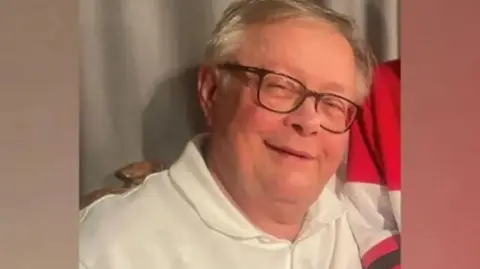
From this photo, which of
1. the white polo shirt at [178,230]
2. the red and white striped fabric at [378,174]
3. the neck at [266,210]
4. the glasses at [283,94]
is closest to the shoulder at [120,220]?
the white polo shirt at [178,230]

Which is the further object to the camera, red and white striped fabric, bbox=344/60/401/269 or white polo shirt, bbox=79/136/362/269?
red and white striped fabric, bbox=344/60/401/269

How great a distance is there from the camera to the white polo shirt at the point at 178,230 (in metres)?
1.29

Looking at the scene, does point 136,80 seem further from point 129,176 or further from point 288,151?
point 288,151

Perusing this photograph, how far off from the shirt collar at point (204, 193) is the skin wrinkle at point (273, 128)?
15 millimetres

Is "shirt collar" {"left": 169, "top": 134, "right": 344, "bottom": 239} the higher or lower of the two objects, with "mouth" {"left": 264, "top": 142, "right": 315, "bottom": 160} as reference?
lower

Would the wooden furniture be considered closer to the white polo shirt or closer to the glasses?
the white polo shirt

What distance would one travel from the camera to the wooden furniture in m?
1.29

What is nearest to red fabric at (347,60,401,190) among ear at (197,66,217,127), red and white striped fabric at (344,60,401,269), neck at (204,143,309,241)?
red and white striped fabric at (344,60,401,269)
